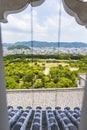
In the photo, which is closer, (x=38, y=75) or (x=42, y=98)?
(x=38, y=75)

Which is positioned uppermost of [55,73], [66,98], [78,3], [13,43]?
[78,3]

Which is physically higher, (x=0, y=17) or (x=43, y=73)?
(x=0, y=17)

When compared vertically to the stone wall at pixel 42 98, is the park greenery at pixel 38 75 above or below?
above

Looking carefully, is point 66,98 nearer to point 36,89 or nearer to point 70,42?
point 36,89

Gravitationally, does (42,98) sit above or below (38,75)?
below

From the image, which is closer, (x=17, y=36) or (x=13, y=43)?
(x=13, y=43)

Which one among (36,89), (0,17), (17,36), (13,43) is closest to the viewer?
(0,17)

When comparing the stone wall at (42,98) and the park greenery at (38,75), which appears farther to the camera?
the stone wall at (42,98)

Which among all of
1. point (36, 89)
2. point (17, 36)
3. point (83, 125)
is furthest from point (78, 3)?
point (36, 89)
